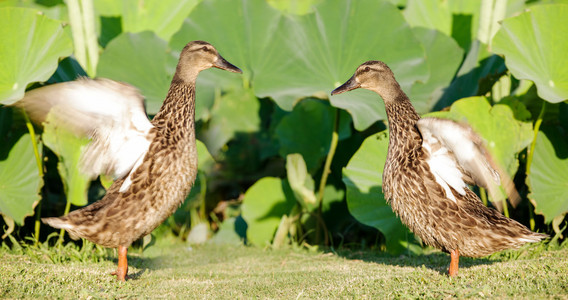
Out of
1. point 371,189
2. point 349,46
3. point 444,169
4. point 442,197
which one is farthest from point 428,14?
point 442,197

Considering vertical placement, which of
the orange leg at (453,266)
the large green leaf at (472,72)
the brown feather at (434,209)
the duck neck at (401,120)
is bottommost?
the orange leg at (453,266)

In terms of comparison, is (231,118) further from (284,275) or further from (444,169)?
(444,169)

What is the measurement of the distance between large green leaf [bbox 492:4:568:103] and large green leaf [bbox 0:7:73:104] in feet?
12.6

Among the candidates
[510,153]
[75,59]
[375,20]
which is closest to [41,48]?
[75,59]

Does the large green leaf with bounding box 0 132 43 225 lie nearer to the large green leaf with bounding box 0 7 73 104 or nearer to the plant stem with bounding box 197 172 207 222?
the large green leaf with bounding box 0 7 73 104

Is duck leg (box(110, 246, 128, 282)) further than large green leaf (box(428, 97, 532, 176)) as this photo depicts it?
No

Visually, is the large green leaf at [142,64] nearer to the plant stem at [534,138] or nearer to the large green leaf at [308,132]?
the large green leaf at [308,132]

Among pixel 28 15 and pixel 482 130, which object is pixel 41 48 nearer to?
pixel 28 15

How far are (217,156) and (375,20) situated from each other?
99.8 inches

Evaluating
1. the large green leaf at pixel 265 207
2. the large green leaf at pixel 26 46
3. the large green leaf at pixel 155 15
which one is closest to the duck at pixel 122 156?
the large green leaf at pixel 26 46

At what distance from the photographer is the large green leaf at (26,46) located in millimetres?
5426

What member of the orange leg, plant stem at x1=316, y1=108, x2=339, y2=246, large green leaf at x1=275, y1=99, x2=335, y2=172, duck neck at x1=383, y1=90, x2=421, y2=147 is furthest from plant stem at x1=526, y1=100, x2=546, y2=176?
large green leaf at x1=275, y1=99, x2=335, y2=172

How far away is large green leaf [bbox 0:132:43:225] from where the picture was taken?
561 cm

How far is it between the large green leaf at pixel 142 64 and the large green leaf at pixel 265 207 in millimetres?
1391
